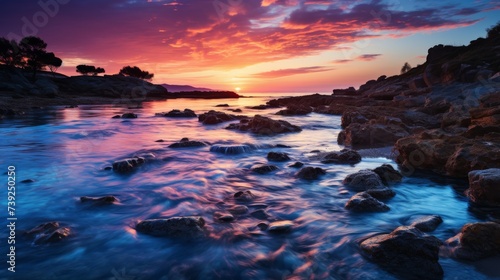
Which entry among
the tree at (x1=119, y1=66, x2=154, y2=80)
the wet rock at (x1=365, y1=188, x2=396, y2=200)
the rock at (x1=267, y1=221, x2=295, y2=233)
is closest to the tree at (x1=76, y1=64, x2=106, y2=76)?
the tree at (x1=119, y1=66, x2=154, y2=80)

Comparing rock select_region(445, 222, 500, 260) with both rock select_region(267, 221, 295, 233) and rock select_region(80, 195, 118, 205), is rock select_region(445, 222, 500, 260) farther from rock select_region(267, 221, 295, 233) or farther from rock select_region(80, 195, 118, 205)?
rock select_region(80, 195, 118, 205)

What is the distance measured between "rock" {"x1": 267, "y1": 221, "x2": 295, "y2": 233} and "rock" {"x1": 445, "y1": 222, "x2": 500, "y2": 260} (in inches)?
114

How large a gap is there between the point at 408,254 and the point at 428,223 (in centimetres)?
184

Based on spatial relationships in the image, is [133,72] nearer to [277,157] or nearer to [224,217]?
[277,157]

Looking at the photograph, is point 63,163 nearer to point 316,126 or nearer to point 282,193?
point 282,193

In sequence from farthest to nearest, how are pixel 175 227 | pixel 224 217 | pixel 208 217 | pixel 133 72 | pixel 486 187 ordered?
1. pixel 133 72
2. pixel 486 187
3. pixel 208 217
4. pixel 224 217
5. pixel 175 227

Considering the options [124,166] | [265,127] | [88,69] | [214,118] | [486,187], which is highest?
[88,69]

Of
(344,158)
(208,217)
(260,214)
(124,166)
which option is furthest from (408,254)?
(124,166)

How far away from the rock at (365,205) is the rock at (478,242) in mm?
1961

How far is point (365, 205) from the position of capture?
7297 mm

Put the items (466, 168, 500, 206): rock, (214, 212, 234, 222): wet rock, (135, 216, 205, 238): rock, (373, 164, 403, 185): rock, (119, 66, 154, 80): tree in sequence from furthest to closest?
(119, 66, 154, 80): tree, (373, 164, 403, 185): rock, (466, 168, 500, 206): rock, (214, 212, 234, 222): wet rock, (135, 216, 205, 238): rock

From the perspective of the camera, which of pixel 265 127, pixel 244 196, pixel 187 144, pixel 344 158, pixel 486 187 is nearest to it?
pixel 486 187

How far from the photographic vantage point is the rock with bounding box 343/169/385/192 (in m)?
8.83

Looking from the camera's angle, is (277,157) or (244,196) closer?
(244,196)
